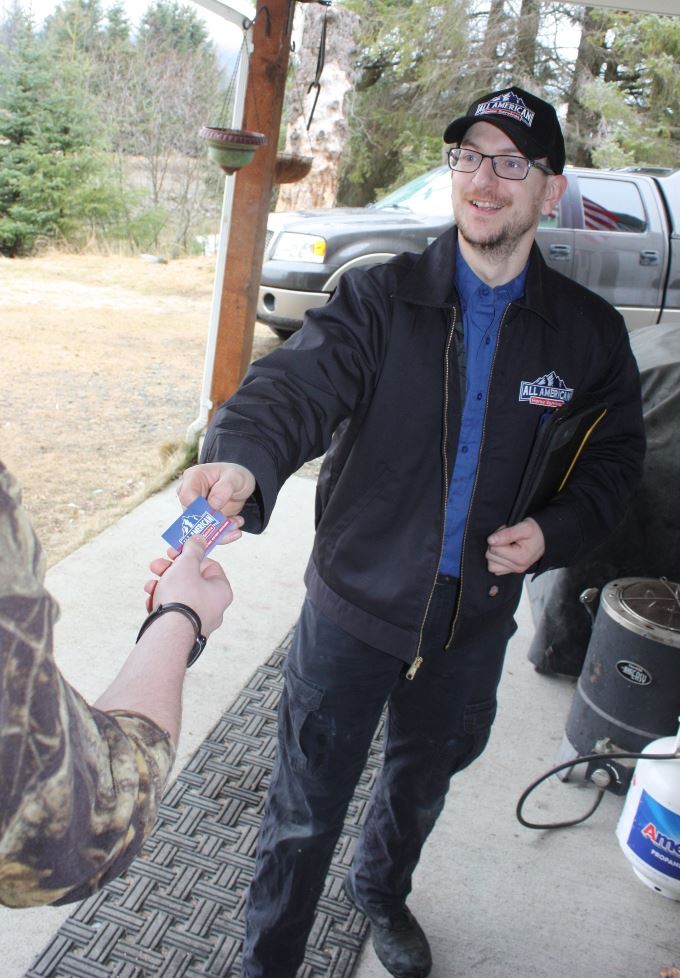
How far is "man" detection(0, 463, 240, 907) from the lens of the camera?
0.88m

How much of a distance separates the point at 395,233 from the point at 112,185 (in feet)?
27.0

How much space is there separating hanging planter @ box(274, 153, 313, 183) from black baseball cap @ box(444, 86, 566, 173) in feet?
10.0

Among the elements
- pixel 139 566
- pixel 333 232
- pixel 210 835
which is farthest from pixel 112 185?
pixel 210 835

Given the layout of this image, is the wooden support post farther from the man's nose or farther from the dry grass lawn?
the man's nose

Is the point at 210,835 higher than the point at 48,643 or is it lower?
lower

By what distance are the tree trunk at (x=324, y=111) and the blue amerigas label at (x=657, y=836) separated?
32.5ft

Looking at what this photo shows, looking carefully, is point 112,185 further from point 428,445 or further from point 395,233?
point 428,445

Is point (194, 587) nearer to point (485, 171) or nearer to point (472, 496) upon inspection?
point (472, 496)

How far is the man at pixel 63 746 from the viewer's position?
88 centimetres

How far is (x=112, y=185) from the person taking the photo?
1371 cm

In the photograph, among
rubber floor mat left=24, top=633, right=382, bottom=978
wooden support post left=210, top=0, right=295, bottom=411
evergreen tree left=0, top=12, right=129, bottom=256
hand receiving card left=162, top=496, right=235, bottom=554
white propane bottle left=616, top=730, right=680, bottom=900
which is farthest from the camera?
evergreen tree left=0, top=12, right=129, bottom=256

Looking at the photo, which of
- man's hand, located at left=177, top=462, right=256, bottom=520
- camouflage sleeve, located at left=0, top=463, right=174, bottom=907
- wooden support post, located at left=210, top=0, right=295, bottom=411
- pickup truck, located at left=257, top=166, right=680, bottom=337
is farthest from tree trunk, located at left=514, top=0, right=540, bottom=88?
camouflage sleeve, located at left=0, top=463, right=174, bottom=907

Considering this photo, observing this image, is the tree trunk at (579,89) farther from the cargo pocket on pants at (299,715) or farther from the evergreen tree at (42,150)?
the cargo pocket on pants at (299,715)

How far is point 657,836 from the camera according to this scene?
104 inches
